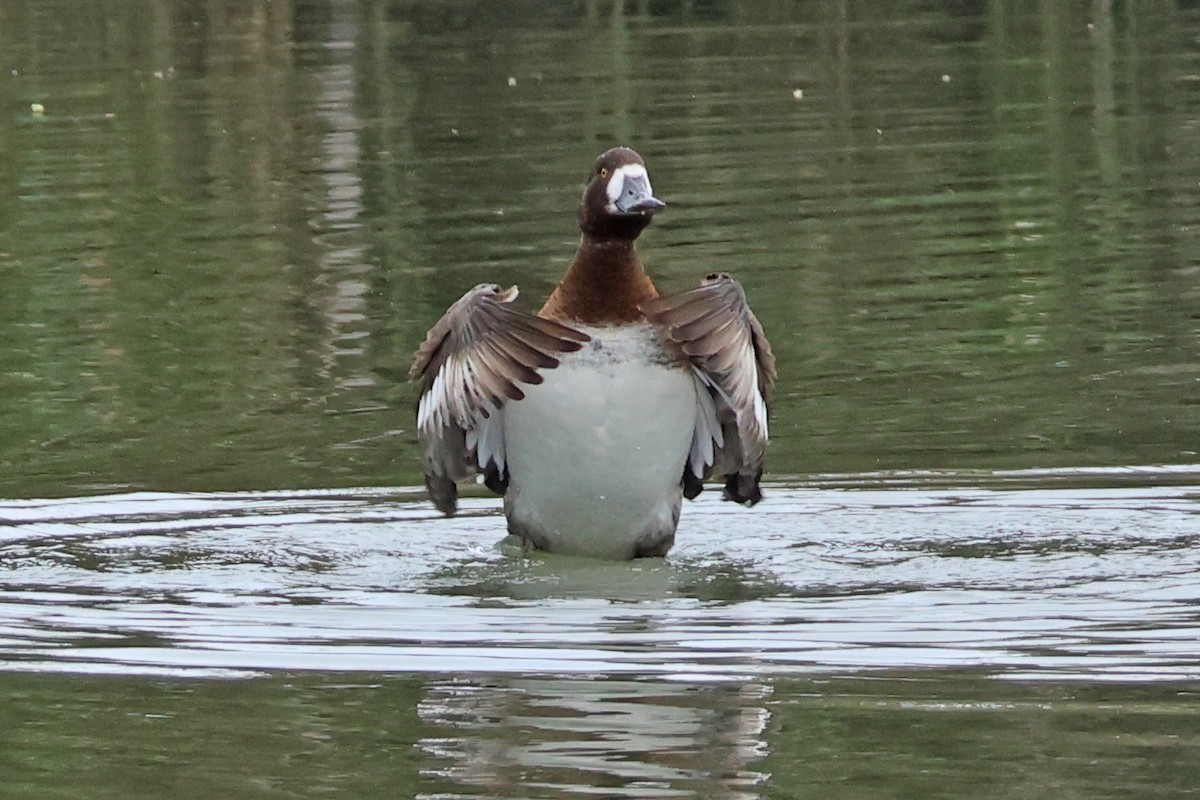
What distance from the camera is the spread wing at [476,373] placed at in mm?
7711

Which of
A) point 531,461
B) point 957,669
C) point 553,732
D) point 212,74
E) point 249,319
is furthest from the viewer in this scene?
point 212,74

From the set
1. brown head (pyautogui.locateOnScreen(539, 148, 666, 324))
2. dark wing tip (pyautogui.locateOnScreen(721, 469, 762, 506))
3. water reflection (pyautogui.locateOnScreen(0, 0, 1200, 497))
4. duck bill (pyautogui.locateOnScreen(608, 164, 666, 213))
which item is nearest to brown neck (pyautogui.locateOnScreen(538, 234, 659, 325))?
brown head (pyautogui.locateOnScreen(539, 148, 666, 324))

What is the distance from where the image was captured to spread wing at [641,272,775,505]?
25.9ft

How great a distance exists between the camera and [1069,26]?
29484 mm

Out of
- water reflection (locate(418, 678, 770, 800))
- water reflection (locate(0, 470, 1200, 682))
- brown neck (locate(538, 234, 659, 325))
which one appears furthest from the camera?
brown neck (locate(538, 234, 659, 325))

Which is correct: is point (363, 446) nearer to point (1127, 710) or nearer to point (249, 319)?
point (249, 319)

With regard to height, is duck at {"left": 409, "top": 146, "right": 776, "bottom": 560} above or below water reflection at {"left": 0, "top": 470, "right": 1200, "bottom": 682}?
above

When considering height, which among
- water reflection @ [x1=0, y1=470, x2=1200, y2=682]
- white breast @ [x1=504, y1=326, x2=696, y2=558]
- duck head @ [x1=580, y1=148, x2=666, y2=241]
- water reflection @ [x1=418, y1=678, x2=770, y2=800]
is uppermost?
duck head @ [x1=580, y1=148, x2=666, y2=241]

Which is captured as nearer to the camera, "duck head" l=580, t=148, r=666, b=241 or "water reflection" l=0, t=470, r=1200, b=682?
"water reflection" l=0, t=470, r=1200, b=682

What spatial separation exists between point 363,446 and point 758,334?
2.52m

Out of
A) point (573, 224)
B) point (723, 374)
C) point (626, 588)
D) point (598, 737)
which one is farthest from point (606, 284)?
point (573, 224)

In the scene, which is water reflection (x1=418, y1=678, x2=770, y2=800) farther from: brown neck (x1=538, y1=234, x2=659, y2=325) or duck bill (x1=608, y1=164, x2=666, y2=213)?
duck bill (x1=608, y1=164, x2=666, y2=213)

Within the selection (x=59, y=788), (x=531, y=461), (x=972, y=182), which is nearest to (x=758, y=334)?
(x=531, y=461)

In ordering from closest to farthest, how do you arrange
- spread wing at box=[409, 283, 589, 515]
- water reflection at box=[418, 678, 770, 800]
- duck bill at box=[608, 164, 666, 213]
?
water reflection at box=[418, 678, 770, 800] → spread wing at box=[409, 283, 589, 515] → duck bill at box=[608, 164, 666, 213]
